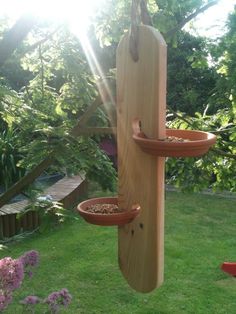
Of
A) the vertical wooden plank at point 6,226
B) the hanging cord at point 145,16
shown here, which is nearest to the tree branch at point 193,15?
the hanging cord at point 145,16

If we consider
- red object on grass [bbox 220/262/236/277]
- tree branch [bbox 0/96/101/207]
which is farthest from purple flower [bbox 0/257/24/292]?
red object on grass [bbox 220/262/236/277]

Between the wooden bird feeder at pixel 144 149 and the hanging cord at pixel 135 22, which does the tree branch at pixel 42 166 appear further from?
the hanging cord at pixel 135 22

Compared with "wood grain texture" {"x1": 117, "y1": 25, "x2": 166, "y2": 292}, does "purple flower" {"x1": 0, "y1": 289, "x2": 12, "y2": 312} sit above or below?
below

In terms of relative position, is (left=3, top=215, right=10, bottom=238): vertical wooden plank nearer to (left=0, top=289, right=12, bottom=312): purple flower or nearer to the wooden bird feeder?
(left=0, top=289, right=12, bottom=312): purple flower

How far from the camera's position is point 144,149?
1.17 meters

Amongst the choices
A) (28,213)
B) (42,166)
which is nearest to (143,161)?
(42,166)

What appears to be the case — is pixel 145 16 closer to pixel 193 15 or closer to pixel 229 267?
pixel 193 15

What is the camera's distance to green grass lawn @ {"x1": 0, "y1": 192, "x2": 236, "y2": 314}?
3572 mm

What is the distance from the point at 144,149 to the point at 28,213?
13.8 ft

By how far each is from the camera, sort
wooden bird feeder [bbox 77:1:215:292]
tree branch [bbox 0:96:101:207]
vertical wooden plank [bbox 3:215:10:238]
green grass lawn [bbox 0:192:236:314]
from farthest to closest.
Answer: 1. vertical wooden plank [bbox 3:215:10:238]
2. green grass lawn [bbox 0:192:236:314]
3. tree branch [bbox 0:96:101:207]
4. wooden bird feeder [bbox 77:1:215:292]

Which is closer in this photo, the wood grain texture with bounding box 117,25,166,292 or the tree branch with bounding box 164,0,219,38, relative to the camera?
the wood grain texture with bounding box 117,25,166,292

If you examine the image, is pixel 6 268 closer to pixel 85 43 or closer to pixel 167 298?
pixel 85 43

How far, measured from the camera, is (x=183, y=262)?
14.5 feet

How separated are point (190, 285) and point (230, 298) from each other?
372mm
